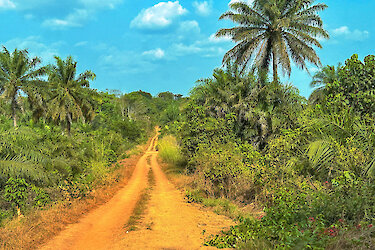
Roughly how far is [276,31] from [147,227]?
16.2m

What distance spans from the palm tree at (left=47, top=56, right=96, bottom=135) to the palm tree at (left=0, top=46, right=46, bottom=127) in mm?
1469

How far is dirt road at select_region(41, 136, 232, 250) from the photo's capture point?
649 cm

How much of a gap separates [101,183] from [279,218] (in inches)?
374

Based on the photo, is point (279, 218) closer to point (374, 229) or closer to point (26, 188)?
point (374, 229)

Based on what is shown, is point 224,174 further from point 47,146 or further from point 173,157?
point 173,157

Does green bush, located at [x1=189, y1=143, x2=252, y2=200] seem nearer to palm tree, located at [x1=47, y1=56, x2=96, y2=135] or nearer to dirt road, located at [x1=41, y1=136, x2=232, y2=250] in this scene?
dirt road, located at [x1=41, y1=136, x2=232, y2=250]

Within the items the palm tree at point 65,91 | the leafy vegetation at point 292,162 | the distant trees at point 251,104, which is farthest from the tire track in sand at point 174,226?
the palm tree at point 65,91

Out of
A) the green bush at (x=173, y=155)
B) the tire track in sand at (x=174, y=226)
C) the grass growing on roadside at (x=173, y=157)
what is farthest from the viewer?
the green bush at (x=173, y=155)

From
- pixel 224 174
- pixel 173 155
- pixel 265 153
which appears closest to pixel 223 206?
pixel 224 174

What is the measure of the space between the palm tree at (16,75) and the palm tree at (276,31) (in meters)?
20.3

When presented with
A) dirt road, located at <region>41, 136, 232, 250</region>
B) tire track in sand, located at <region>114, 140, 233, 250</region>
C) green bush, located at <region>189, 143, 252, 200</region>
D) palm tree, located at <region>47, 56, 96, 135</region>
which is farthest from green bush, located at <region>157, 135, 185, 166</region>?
palm tree, located at <region>47, 56, 96, 135</region>

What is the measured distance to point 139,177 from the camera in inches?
739

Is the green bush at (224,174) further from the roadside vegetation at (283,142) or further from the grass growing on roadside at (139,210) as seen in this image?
the grass growing on roadside at (139,210)

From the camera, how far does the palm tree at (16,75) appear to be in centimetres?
2609
